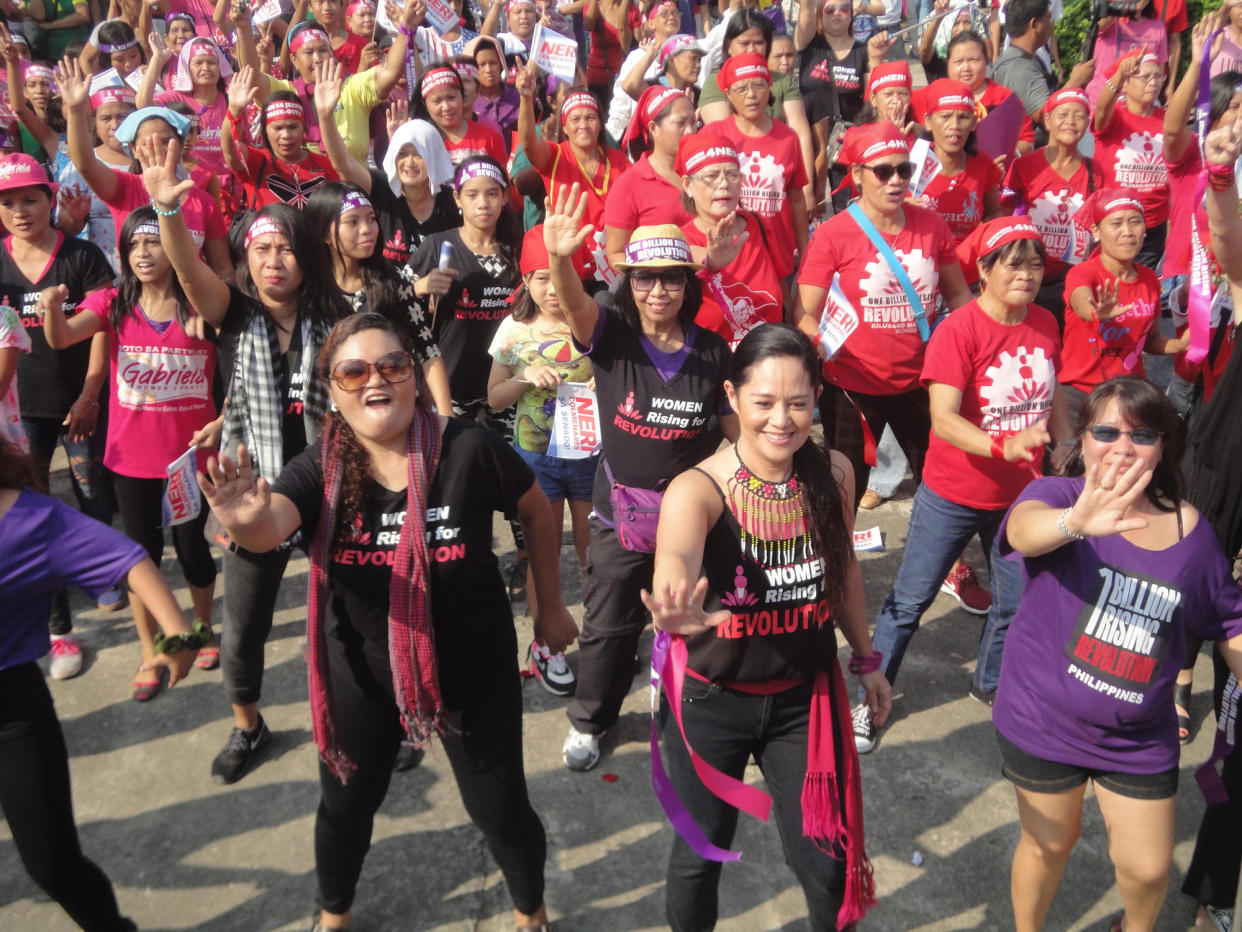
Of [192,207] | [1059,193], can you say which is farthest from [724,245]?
[1059,193]

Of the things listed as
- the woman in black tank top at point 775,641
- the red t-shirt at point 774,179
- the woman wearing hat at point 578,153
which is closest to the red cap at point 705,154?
the red t-shirt at point 774,179

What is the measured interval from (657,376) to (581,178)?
10.5ft

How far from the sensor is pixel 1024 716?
9.04 ft

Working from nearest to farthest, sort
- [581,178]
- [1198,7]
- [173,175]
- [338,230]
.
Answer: [173,175]
[338,230]
[581,178]
[1198,7]

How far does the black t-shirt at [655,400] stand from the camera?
12.0 feet

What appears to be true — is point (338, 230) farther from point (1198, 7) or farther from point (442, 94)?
point (1198, 7)

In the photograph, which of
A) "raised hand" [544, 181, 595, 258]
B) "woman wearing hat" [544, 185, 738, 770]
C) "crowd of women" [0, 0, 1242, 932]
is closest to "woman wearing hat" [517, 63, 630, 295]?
"crowd of women" [0, 0, 1242, 932]

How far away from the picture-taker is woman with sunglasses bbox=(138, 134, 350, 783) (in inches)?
145

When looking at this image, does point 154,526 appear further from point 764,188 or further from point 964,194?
point 964,194

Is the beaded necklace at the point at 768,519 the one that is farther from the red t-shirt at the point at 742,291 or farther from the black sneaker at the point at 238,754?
the black sneaker at the point at 238,754

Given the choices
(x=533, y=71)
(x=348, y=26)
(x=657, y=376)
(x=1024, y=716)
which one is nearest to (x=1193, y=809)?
(x=1024, y=716)

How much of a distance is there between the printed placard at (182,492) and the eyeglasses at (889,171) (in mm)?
3225

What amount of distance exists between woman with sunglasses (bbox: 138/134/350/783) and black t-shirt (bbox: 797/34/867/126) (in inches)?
225

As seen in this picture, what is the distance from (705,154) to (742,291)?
2.45ft
